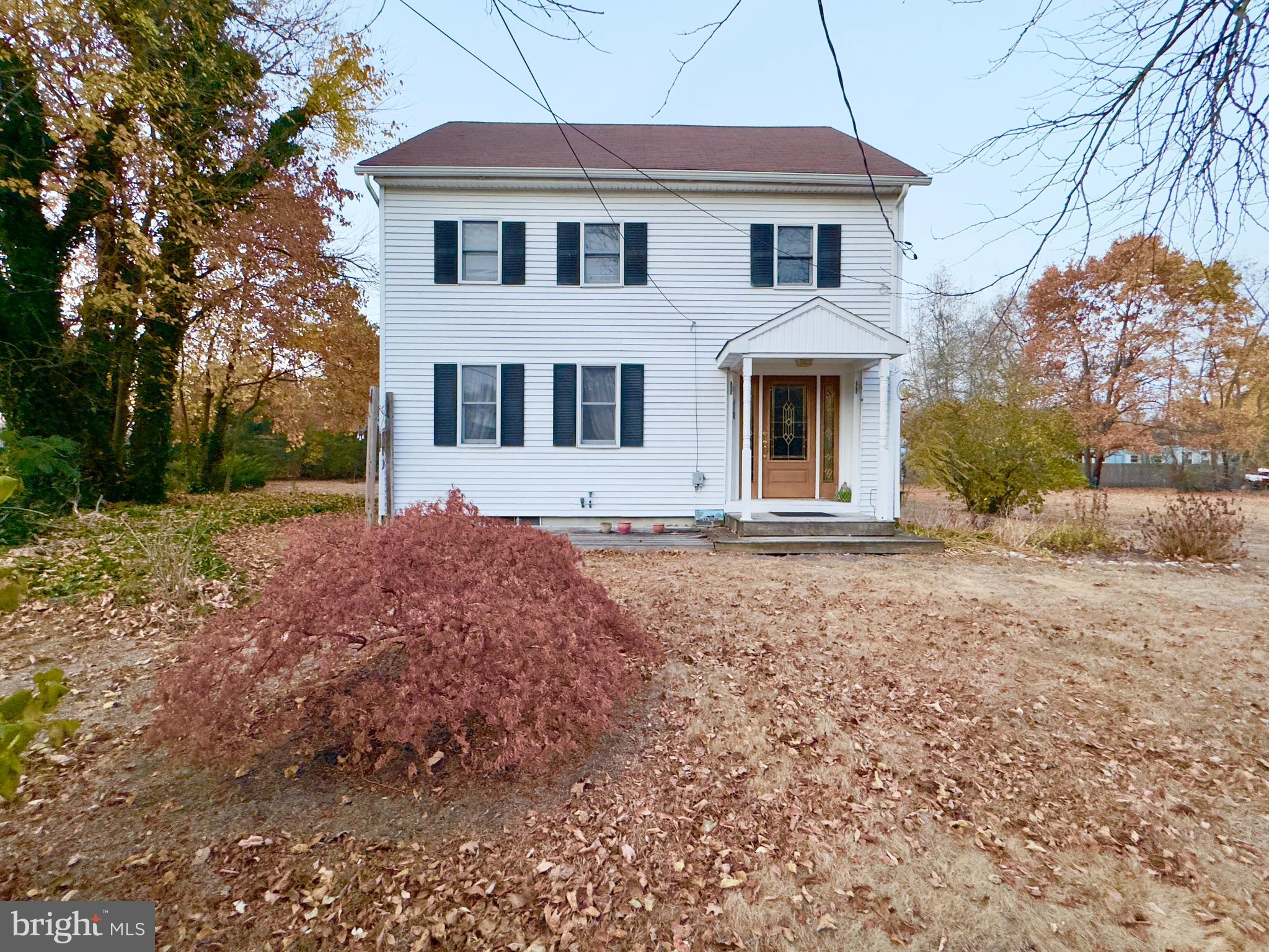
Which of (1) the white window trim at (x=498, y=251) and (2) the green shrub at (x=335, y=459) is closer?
(1) the white window trim at (x=498, y=251)

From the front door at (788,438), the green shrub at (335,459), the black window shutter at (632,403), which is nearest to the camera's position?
the black window shutter at (632,403)

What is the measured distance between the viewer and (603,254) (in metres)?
9.70

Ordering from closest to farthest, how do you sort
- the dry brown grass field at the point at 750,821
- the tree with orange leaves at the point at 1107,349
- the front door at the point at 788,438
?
the dry brown grass field at the point at 750,821 → the front door at the point at 788,438 → the tree with orange leaves at the point at 1107,349

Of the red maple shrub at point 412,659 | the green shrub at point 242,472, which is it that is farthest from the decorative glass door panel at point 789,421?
the green shrub at point 242,472

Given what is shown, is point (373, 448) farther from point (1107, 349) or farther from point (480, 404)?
point (1107, 349)

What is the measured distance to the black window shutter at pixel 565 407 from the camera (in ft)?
31.7

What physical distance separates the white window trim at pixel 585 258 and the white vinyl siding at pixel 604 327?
7cm

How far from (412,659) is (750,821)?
157cm

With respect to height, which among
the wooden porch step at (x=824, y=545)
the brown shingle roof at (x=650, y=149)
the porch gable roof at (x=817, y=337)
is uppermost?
the brown shingle roof at (x=650, y=149)

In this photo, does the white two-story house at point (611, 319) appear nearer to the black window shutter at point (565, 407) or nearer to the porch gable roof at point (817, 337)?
the black window shutter at point (565, 407)

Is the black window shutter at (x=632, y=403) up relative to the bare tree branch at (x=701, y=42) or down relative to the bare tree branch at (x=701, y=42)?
down

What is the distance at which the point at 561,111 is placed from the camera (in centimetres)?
312

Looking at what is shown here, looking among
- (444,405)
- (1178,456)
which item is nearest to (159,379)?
(444,405)

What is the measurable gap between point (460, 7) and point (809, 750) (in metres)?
3.77
